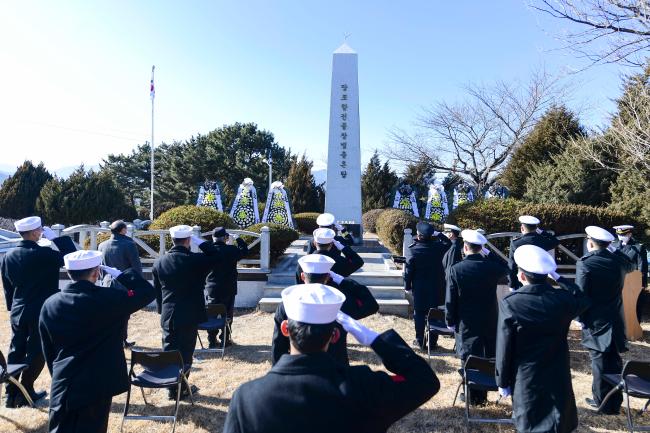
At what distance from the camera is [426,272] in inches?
229

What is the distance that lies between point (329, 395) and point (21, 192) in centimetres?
3128

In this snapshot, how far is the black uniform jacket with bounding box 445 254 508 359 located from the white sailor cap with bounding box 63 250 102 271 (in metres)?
3.32

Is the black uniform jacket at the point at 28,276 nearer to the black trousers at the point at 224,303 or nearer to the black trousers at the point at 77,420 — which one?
the black trousers at the point at 77,420

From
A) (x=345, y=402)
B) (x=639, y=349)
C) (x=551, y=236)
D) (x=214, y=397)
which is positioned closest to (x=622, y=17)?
(x=551, y=236)

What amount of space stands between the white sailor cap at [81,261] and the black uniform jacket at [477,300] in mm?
3322

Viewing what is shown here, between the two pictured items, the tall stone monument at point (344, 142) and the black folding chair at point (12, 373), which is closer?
the black folding chair at point (12, 373)

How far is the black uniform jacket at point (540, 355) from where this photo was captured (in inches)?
108

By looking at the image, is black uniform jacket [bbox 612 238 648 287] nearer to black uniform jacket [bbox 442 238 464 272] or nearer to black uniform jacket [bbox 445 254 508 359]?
black uniform jacket [bbox 442 238 464 272]

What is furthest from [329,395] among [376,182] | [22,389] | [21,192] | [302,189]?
[21,192]

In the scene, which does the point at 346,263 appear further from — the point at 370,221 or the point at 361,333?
the point at 370,221

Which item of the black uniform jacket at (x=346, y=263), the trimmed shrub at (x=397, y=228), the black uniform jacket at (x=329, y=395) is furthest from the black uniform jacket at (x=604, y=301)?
the trimmed shrub at (x=397, y=228)

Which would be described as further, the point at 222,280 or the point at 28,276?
the point at 222,280

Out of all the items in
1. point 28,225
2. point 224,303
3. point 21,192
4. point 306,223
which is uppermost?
point 21,192

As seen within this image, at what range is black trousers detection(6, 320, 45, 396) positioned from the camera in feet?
13.7
